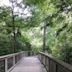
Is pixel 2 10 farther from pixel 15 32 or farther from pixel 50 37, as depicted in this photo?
pixel 50 37

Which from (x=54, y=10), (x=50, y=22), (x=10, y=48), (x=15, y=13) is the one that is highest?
(x=15, y=13)

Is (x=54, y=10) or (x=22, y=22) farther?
(x=22, y=22)

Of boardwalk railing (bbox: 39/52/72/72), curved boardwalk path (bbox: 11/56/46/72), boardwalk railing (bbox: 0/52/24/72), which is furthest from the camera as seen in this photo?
curved boardwalk path (bbox: 11/56/46/72)

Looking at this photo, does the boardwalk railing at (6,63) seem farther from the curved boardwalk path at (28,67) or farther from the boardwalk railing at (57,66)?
the boardwalk railing at (57,66)

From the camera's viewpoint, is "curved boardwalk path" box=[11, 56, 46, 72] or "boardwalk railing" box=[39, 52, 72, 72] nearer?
"boardwalk railing" box=[39, 52, 72, 72]

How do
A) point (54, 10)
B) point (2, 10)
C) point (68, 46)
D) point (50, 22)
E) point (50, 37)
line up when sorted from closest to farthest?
point (50, 22) < point (54, 10) < point (68, 46) < point (2, 10) < point (50, 37)

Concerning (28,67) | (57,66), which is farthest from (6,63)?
(28,67)

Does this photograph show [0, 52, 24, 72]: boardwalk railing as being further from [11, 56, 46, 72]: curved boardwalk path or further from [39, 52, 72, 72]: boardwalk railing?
[39, 52, 72, 72]: boardwalk railing

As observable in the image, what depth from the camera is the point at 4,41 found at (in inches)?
752

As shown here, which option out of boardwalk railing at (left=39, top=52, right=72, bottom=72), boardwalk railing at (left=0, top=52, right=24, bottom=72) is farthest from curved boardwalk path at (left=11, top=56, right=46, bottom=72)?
boardwalk railing at (left=39, top=52, right=72, bottom=72)

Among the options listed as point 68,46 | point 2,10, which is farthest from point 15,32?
point 68,46

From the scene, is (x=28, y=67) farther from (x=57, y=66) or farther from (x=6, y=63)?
(x=57, y=66)

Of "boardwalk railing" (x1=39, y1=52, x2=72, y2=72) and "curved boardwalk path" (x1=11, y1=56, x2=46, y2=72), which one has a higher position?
"boardwalk railing" (x1=39, y1=52, x2=72, y2=72)

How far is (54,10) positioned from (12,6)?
36.7 ft
